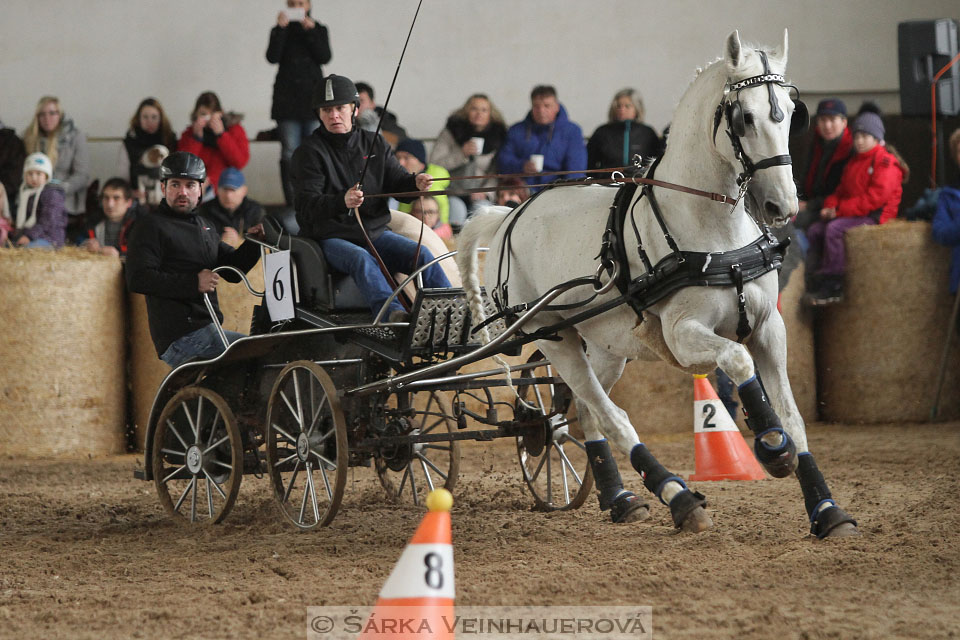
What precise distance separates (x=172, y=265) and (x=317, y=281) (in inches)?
38.1

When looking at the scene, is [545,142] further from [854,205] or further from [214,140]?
[214,140]

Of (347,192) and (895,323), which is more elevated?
(347,192)

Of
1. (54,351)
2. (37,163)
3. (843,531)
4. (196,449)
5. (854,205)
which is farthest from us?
(37,163)

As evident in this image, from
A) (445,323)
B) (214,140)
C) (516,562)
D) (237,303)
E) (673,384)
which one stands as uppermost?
(214,140)

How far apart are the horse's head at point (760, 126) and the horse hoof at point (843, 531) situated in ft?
4.02

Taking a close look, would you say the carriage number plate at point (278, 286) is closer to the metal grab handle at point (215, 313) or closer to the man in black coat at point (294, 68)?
the metal grab handle at point (215, 313)

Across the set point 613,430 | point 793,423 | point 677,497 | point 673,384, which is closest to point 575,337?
point 613,430

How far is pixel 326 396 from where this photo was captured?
5.18 m

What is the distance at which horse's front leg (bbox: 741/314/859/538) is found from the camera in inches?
176

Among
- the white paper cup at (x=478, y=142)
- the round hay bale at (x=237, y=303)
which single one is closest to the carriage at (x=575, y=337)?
the round hay bale at (x=237, y=303)

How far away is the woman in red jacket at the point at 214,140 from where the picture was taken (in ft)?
33.6

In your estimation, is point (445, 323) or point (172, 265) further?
point (172, 265)

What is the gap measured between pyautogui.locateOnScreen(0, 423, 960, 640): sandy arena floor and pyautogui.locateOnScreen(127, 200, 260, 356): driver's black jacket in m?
1.05

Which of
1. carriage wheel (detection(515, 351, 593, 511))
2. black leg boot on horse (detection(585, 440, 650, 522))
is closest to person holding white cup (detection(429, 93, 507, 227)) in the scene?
carriage wheel (detection(515, 351, 593, 511))
